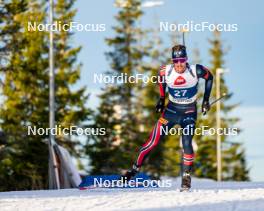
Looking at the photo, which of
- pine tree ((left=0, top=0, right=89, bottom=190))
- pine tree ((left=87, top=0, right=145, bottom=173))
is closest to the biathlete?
pine tree ((left=0, top=0, right=89, bottom=190))

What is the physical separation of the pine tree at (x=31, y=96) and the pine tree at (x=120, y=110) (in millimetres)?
1631

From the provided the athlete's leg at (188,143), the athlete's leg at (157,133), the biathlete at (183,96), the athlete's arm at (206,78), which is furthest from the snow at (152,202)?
the athlete's arm at (206,78)

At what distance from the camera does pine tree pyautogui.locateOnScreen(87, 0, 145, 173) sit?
1346 inches

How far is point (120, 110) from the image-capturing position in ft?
143

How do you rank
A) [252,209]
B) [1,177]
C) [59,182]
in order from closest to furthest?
[252,209] < [59,182] < [1,177]

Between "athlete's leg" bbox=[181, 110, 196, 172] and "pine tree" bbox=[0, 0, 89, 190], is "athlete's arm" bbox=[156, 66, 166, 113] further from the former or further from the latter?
"pine tree" bbox=[0, 0, 89, 190]

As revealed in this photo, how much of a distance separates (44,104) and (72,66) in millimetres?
5574

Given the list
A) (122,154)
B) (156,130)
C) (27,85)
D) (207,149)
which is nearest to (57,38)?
(27,85)

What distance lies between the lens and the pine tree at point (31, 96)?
1068 inches

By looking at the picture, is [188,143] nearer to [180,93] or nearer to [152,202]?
[180,93]

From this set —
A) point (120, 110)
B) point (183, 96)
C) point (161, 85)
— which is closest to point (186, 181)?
point (183, 96)

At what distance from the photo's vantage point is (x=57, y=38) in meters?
38.9

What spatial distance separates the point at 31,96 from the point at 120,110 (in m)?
10.0

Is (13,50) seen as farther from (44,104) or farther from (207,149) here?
(207,149)
